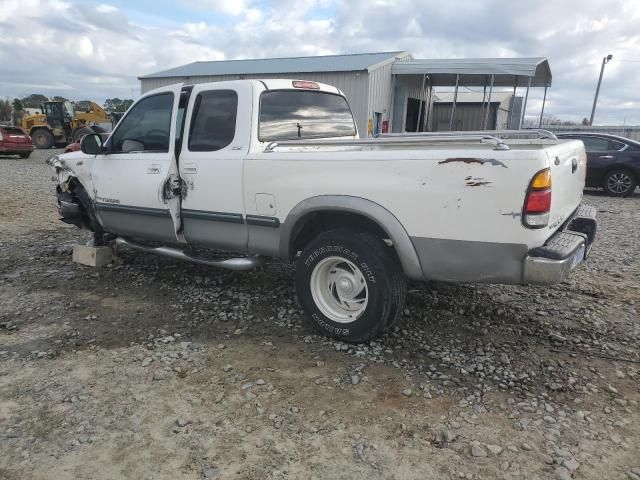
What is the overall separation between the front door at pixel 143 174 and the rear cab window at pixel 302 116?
89 cm

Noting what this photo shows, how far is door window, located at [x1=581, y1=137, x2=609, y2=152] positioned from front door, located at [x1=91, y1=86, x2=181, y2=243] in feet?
34.0

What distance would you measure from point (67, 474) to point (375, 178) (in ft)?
7.92

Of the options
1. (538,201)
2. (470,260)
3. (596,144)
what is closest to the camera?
(538,201)

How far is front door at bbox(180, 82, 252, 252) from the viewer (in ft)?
13.4

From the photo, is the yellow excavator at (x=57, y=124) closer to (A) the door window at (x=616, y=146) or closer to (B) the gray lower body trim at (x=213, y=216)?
(A) the door window at (x=616, y=146)

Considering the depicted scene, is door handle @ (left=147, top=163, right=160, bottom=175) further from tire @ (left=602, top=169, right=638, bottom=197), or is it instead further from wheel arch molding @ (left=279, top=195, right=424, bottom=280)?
tire @ (left=602, top=169, right=638, bottom=197)

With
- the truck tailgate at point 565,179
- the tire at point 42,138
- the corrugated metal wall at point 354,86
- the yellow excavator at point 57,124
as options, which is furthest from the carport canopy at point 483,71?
the tire at point 42,138

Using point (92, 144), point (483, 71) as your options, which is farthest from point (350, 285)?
point (483, 71)

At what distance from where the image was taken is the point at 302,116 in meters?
4.67

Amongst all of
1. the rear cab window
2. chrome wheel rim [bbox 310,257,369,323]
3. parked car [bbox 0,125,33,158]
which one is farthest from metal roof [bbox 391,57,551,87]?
parked car [bbox 0,125,33,158]

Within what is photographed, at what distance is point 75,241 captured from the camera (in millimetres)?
6770

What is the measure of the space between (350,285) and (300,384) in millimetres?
884

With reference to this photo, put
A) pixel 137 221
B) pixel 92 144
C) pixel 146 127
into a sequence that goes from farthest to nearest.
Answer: pixel 92 144
pixel 137 221
pixel 146 127

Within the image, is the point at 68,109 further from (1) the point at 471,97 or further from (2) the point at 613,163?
(2) the point at 613,163
